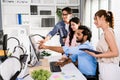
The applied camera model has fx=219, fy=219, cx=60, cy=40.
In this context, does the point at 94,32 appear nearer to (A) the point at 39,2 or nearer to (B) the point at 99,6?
(B) the point at 99,6

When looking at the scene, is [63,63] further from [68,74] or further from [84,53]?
[68,74]

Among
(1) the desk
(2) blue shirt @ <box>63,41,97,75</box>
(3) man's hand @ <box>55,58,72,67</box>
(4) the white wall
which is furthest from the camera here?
(4) the white wall

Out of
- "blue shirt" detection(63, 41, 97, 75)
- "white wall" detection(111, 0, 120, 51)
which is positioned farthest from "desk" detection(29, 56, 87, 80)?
"white wall" detection(111, 0, 120, 51)

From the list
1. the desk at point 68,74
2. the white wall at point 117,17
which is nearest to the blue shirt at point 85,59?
the desk at point 68,74

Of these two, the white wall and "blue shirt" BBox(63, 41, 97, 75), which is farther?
the white wall

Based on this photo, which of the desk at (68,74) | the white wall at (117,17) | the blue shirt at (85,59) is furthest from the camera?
the white wall at (117,17)

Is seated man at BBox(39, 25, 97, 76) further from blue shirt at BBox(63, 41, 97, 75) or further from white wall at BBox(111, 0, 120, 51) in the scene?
white wall at BBox(111, 0, 120, 51)

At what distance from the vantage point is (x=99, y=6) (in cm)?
478

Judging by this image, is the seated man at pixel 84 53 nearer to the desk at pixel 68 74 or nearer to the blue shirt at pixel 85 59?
the blue shirt at pixel 85 59

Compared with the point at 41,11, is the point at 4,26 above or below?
below

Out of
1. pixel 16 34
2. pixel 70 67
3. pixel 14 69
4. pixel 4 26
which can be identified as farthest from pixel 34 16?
pixel 14 69

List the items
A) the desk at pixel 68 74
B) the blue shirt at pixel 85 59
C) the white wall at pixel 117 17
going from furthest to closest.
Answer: the white wall at pixel 117 17 → the blue shirt at pixel 85 59 → the desk at pixel 68 74

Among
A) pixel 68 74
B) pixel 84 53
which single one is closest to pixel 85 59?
pixel 84 53

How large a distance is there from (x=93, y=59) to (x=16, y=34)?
2455 mm
